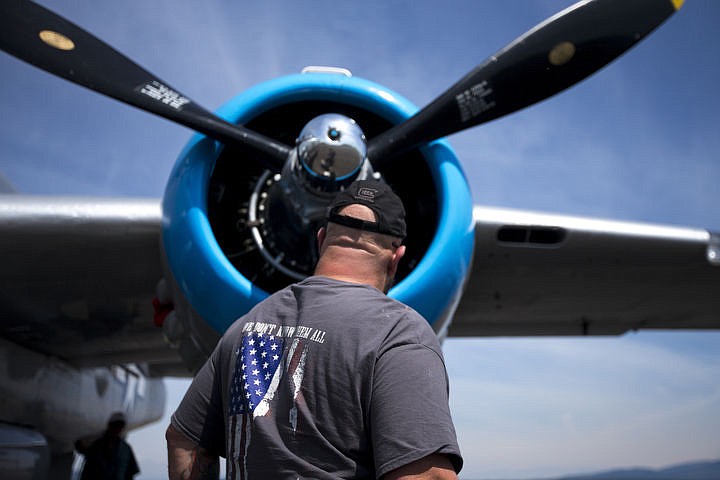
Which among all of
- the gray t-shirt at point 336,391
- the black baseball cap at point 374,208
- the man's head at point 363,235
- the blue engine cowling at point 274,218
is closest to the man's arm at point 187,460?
the gray t-shirt at point 336,391

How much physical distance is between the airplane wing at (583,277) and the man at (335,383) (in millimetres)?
2532

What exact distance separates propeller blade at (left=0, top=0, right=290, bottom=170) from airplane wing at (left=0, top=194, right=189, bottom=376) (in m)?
0.77

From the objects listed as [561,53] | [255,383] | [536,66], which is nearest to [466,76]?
[536,66]

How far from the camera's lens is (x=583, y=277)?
4.51 metres

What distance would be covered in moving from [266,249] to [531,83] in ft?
5.21

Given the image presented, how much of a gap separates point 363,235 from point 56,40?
8.88ft

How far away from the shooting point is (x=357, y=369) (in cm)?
108

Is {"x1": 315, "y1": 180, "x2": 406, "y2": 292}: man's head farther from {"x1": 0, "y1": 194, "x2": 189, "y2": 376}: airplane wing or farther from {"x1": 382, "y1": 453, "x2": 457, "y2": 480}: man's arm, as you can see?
{"x1": 0, "y1": 194, "x2": 189, "y2": 376}: airplane wing

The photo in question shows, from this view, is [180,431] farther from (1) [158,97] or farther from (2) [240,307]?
(1) [158,97]

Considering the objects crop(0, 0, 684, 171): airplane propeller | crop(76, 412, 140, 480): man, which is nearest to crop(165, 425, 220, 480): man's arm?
crop(0, 0, 684, 171): airplane propeller

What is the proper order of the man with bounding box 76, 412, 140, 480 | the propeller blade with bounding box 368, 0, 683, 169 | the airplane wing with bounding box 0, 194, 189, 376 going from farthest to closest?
the man with bounding box 76, 412, 140, 480, the airplane wing with bounding box 0, 194, 189, 376, the propeller blade with bounding box 368, 0, 683, 169

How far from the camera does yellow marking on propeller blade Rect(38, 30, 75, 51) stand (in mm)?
3246

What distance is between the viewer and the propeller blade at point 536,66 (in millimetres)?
3191

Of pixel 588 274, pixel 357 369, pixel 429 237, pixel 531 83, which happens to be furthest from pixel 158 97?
pixel 588 274
